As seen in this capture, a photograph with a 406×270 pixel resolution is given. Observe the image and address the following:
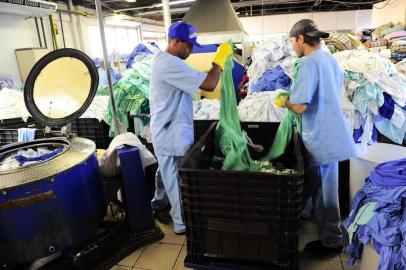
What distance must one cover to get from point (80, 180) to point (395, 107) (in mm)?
2172

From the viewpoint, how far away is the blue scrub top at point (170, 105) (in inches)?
68.9

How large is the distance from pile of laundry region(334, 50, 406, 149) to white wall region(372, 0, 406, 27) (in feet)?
20.1

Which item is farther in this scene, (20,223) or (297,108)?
(297,108)

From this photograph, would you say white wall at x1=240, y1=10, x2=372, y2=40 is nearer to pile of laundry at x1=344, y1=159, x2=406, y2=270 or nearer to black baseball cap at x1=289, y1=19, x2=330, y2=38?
black baseball cap at x1=289, y1=19, x2=330, y2=38

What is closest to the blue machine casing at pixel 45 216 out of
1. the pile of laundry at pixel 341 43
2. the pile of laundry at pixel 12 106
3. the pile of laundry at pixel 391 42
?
the pile of laundry at pixel 12 106

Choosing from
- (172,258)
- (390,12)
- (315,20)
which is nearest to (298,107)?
(172,258)

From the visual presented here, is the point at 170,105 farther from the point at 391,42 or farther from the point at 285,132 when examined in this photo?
the point at 391,42

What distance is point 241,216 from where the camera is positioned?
3.75 feet

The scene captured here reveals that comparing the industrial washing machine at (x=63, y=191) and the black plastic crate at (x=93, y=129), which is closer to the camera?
the industrial washing machine at (x=63, y=191)

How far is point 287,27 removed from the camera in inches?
468

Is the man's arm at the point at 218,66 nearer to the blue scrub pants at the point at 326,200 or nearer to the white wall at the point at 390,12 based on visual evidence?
the blue scrub pants at the point at 326,200

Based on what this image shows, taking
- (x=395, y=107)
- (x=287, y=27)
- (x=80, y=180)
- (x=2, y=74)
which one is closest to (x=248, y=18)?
(x=287, y=27)

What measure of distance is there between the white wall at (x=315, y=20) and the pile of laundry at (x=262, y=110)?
938 centimetres

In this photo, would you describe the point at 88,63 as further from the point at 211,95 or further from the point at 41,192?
the point at 211,95
